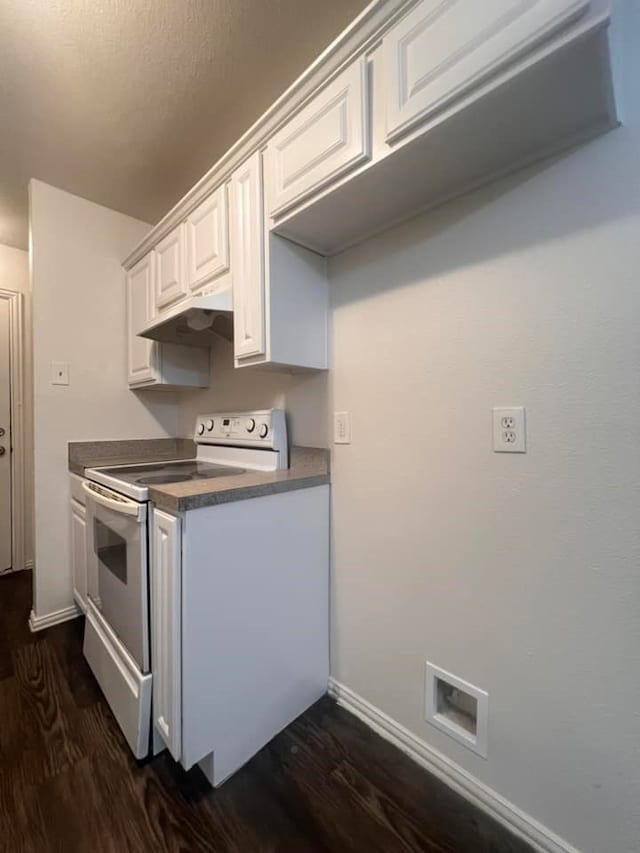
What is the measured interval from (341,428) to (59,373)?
68.1 inches

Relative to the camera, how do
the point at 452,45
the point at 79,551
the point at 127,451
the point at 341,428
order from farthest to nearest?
the point at 127,451, the point at 79,551, the point at 341,428, the point at 452,45

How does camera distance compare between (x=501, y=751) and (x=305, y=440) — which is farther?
(x=305, y=440)

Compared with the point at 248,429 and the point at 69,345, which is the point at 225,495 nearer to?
the point at 248,429

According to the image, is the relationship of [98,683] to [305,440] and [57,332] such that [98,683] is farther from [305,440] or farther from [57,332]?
[57,332]

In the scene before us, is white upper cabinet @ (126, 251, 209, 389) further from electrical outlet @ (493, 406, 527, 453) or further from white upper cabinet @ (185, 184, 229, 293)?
electrical outlet @ (493, 406, 527, 453)

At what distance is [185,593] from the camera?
1.07 m

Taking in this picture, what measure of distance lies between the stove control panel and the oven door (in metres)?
0.59

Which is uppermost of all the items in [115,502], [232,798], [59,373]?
[59,373]

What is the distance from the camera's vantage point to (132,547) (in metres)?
1.24

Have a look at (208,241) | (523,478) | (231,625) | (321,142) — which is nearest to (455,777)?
(231,625)

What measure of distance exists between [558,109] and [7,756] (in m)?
2.44

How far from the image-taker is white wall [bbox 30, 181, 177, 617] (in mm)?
2029

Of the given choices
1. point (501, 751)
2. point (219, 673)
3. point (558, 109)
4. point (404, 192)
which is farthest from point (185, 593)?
point (558, 109)

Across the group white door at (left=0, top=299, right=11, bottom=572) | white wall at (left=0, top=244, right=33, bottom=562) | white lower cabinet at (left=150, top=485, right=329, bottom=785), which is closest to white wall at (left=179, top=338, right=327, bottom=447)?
white lower cabinet at (left=150, top=485, right=329, bottom=785)
